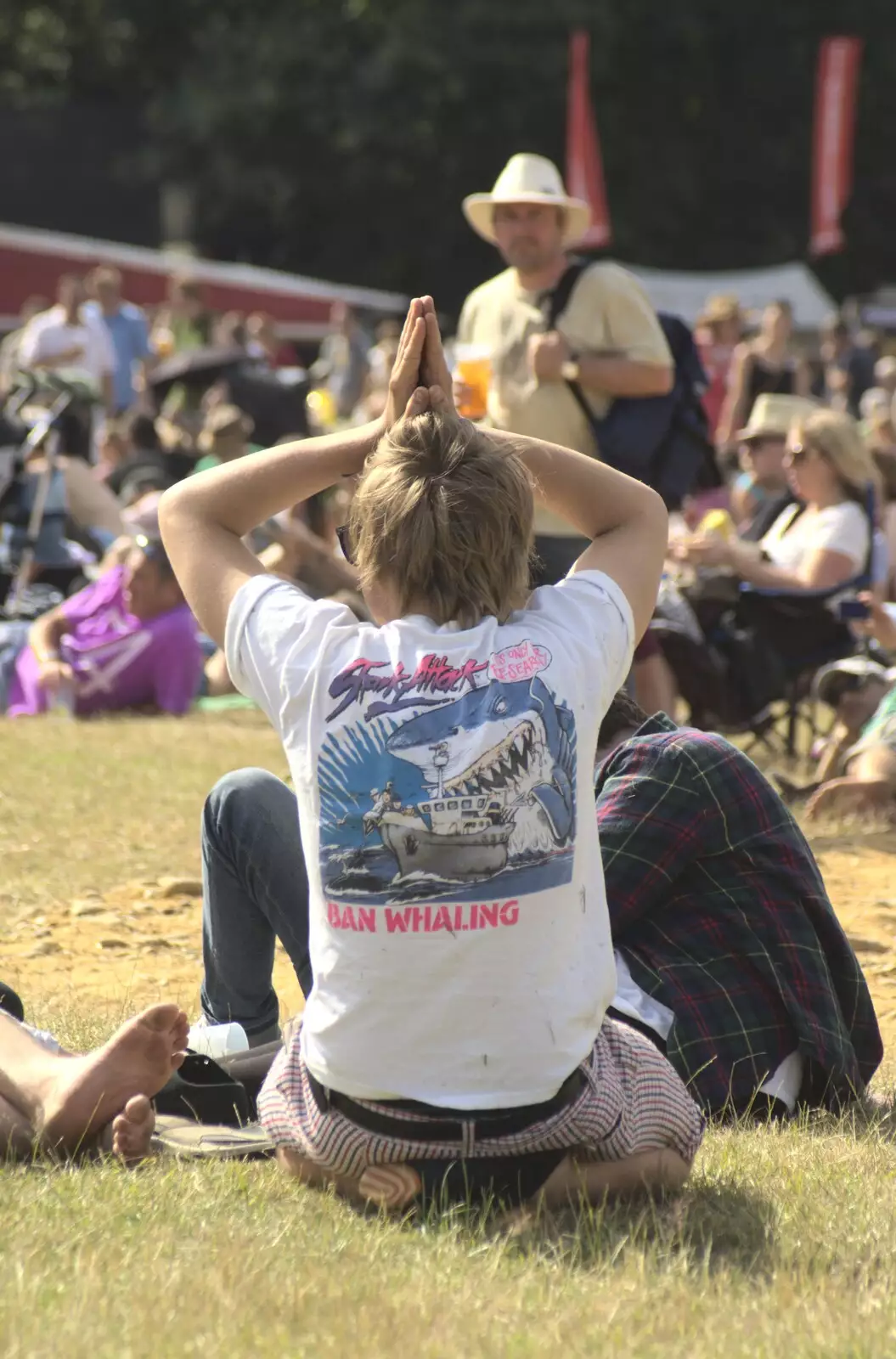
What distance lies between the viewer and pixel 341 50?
1340 inches

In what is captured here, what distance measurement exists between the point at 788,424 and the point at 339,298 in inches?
810

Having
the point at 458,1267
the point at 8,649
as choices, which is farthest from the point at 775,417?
the point at 458,1267

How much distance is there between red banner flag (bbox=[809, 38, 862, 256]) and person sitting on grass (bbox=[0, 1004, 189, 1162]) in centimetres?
2722

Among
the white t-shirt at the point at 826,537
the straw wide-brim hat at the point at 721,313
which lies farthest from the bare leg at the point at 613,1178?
the straw wide-brim hat at the point at 721,313

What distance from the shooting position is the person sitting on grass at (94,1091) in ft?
9.86

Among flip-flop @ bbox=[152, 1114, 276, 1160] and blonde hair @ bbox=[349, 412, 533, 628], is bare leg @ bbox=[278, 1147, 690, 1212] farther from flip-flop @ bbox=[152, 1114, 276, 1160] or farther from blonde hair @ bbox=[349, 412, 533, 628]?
A: blonde hair @ bbox=[349, 412, 533, 628]

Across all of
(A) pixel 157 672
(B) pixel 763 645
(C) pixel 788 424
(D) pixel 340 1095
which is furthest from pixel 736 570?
(D) pixel 340 1095

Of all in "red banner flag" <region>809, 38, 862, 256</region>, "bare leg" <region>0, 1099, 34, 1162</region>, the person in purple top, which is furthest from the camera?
"red banner flag" <region>809, 38, 862, 256</region>

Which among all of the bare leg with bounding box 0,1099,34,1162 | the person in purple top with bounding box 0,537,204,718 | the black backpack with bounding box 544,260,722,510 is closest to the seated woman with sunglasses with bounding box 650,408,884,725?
the black backpack with bounding box 544,260,722,510

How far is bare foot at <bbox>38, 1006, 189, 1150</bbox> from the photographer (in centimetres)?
300

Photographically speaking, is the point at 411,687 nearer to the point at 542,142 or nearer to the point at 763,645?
the point at 763,645

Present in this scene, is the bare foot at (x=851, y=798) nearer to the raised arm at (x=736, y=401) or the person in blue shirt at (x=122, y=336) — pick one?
the raised arm at (x=736, y=401)

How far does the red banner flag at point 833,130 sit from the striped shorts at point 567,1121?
27160mm

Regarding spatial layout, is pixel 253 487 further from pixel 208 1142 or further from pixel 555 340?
pixel 555 340
